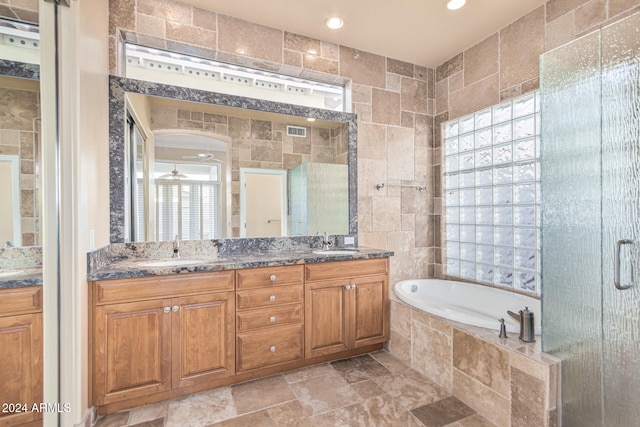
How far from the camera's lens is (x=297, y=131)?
2824mm

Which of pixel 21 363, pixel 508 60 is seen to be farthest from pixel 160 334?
pixel 508 60

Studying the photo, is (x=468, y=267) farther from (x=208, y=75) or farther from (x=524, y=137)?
(x=208, y=75)

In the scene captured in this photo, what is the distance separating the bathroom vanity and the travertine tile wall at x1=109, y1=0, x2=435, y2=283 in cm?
75

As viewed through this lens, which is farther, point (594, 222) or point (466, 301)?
point (466, 301)

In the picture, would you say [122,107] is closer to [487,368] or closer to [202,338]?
[202,338]

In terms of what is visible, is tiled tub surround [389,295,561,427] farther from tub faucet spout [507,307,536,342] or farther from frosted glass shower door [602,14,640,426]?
frosted glass shower door [602,14,640,426]

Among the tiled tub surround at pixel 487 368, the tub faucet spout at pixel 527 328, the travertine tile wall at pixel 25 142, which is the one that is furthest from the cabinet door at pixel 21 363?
the tub faucet spout at pixel 527 328

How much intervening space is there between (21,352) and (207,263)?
36.6 inches

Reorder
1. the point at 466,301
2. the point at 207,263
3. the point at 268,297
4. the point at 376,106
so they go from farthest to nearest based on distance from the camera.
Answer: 1. the point at 376,106
2. the point at 466,301
3. the point at 268,297
4. the point at 207,263

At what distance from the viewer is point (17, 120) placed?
123 centimetres

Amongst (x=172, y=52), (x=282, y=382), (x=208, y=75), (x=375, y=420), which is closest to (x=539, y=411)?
(x=375, y=420)

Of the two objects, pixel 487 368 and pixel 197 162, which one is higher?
pixel 197 162

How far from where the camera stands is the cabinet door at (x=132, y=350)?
174cm

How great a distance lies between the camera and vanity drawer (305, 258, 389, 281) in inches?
91.4
